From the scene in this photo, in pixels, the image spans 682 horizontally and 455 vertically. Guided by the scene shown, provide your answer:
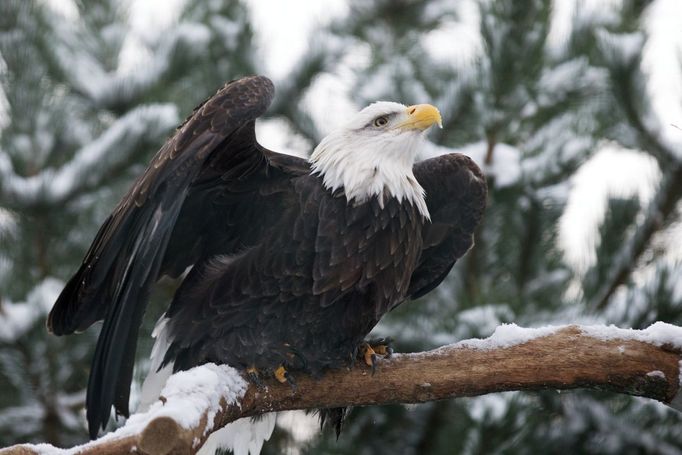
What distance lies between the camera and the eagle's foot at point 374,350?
156 inches

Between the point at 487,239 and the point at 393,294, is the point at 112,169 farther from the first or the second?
the point at 393,294

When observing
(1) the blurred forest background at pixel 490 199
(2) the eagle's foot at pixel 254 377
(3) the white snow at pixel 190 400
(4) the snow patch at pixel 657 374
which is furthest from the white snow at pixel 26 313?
(4) the snow patch at pixel 657 374

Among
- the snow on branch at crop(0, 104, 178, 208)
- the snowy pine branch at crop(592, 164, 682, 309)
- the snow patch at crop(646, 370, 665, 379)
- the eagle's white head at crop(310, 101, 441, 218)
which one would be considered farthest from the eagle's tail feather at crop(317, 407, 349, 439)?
the snow on branch at crop(0, 104, 178, 208)

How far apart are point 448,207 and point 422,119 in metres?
0.48

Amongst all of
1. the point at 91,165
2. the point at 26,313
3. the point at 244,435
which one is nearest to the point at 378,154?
the point at 244,435

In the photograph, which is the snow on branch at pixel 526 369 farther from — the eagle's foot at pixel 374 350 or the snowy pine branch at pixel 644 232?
the snowy pine branch at pixel 644 232

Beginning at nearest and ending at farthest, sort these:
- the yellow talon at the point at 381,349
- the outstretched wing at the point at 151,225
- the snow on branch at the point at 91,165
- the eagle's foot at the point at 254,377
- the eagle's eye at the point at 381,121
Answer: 1. the outstretched wing at the point at 151,225
2. the eagle's foot at the point at 254,377
3. the yellow talon at the point at 381,349
4. the eagle's eye at the point at 381,121
5. the snow on branch at the point at 91,165

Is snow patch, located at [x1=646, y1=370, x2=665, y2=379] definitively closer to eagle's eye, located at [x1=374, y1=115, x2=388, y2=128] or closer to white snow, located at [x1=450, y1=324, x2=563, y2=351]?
white snow, located at [x1=450, y1=324, x2=563, y2=351]

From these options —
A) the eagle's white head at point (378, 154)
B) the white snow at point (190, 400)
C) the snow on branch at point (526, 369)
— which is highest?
the eagle's white head at point (378, 154)

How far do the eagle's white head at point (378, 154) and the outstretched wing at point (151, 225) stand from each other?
0.30 m

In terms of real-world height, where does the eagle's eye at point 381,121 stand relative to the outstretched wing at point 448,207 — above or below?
above

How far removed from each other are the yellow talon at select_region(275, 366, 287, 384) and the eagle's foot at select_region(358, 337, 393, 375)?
0.29 meters

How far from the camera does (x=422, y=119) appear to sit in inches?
171

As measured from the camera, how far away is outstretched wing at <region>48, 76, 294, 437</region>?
369cm
